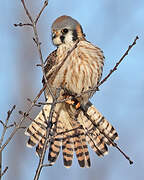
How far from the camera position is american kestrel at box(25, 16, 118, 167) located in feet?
13.2

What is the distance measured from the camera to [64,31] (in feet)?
14.1

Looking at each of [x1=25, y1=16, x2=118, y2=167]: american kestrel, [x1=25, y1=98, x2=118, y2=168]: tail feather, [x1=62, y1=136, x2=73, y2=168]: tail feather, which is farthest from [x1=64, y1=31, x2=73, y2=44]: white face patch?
[x1=62, y1=136, x2=73, y2=168]: tail feather

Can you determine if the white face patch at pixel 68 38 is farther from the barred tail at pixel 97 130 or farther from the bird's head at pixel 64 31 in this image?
the barred tail at pixel 97 130

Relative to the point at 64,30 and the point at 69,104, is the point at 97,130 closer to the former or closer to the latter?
the point at 69,104

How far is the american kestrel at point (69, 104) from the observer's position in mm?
4023

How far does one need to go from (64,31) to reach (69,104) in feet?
2.44

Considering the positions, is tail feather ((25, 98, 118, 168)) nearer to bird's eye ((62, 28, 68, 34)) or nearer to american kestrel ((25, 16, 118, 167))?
american kestrel ((25, 16, 118, 167))

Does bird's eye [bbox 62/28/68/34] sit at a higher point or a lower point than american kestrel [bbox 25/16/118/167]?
higher

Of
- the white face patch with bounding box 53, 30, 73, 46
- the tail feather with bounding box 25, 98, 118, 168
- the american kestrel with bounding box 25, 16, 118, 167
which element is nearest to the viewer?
the american kestrel with bounding box 25, 16, 118, 167

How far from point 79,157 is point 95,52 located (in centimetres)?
105

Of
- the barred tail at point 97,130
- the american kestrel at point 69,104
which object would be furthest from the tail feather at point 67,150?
the barred tail at point 97,130

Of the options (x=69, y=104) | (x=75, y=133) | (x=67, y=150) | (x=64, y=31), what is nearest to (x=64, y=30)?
(x=64, y=31)

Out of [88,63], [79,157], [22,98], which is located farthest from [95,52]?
[22,98]

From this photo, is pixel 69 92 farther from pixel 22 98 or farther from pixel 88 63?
pixel 22 98
